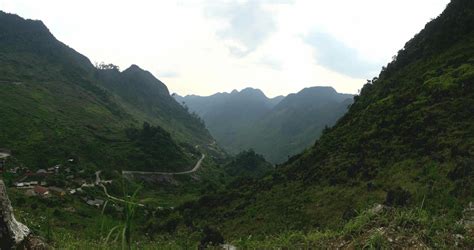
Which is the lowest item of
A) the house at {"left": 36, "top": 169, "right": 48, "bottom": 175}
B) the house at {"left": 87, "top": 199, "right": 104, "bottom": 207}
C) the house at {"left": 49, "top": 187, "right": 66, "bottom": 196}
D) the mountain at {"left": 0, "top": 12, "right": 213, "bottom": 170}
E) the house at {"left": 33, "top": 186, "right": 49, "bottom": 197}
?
the house at {"left": 87, "top": 199, "right": 104, "bottom": 207}

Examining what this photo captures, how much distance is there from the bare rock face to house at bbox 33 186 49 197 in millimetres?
67351

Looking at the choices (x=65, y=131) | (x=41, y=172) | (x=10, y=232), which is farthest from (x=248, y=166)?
(x=10, y=232)

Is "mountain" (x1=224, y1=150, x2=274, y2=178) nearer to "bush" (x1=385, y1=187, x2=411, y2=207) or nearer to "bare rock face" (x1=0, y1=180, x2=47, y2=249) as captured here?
"bush" (x1=385, y1=187, x2=411, y2=207)

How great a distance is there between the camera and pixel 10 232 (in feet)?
23.1

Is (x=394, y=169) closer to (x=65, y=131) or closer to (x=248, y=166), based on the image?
(x=65, y=131)

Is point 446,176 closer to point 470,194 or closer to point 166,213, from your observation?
point 470,194

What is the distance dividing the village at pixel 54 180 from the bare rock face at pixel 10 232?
207ft

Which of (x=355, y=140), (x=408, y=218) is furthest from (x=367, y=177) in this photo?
(x=408, y=218)

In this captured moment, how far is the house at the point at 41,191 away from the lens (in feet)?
223

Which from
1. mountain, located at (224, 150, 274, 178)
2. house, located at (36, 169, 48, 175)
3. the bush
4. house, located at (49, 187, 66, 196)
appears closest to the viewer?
the bush

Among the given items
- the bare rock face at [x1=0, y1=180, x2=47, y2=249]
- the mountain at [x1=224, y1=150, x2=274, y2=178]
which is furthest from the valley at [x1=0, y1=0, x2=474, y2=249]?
the mountain at [x1=224, y1=150, x2=274, y2=178]

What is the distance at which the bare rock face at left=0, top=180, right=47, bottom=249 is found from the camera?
6.95 metres

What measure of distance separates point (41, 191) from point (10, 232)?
70290 millimetres

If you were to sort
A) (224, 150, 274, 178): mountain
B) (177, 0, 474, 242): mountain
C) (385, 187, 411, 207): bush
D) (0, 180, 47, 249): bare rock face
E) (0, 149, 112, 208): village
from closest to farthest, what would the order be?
(0, 180, 47, 249): bare rock face
(177, 0, 474, 242): mountain
(385, 187, 411, 207): bush
(0, 149, 112, 208): village
(224, 150, 274, 178): mountain
